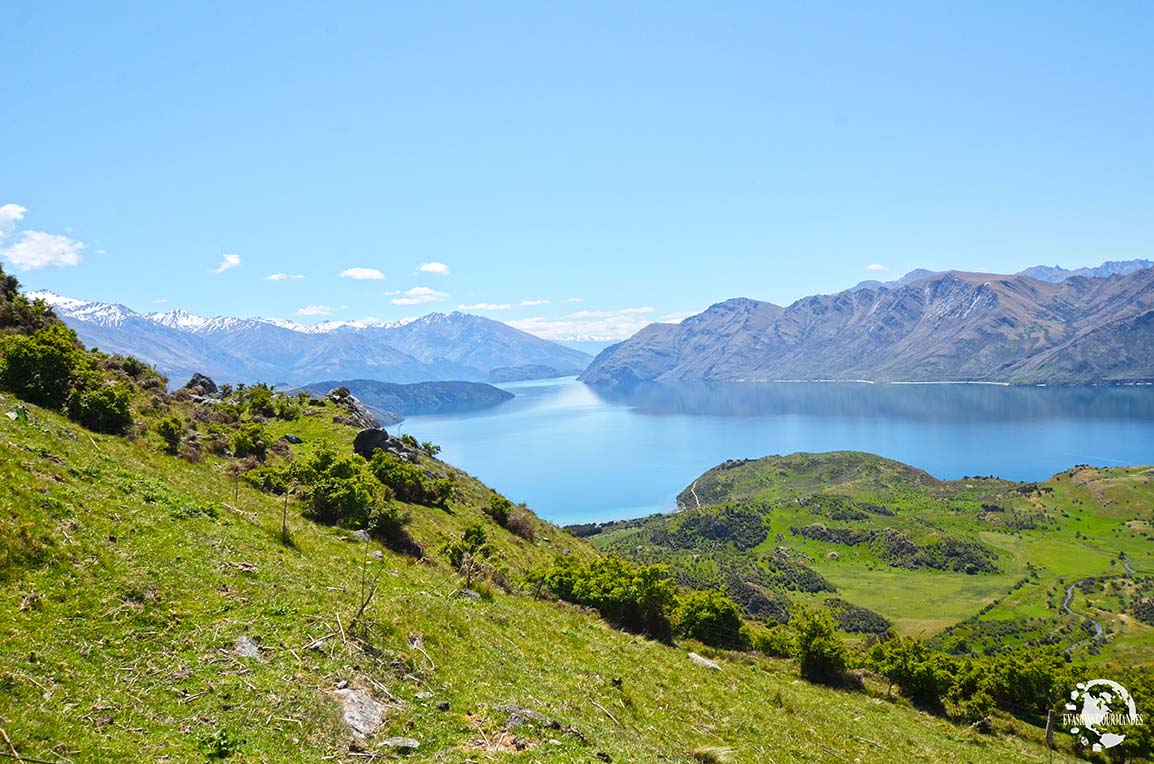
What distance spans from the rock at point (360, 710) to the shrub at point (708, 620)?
960 inches

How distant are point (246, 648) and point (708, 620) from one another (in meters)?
27.3

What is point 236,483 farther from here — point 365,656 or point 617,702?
point 617,702

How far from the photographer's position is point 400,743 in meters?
11.1

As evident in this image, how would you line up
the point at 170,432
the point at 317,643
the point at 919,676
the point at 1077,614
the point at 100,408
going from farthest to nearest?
the point at 1077,614 → the point at 919,676 → the point at 170,432 → the point at 100,408 → the point at 317,643

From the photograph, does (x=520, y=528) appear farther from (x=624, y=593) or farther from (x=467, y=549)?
(x=624, y=593)

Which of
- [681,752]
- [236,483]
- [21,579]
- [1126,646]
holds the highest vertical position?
[21,579]

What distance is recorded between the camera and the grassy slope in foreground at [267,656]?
32.8 ft

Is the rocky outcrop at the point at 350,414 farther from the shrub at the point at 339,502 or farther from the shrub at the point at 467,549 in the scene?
the shrub at the point at 339,502

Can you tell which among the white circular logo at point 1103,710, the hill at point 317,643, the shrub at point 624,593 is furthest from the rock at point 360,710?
the white circular logo at point 1103,710

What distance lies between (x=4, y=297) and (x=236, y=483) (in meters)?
30.7

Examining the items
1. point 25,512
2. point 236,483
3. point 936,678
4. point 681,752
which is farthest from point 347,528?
point 936,678

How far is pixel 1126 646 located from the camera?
133 metres

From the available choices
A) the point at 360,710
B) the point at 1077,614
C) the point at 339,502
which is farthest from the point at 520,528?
the point at 1077,614

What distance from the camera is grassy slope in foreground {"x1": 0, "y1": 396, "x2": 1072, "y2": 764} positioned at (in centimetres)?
999
